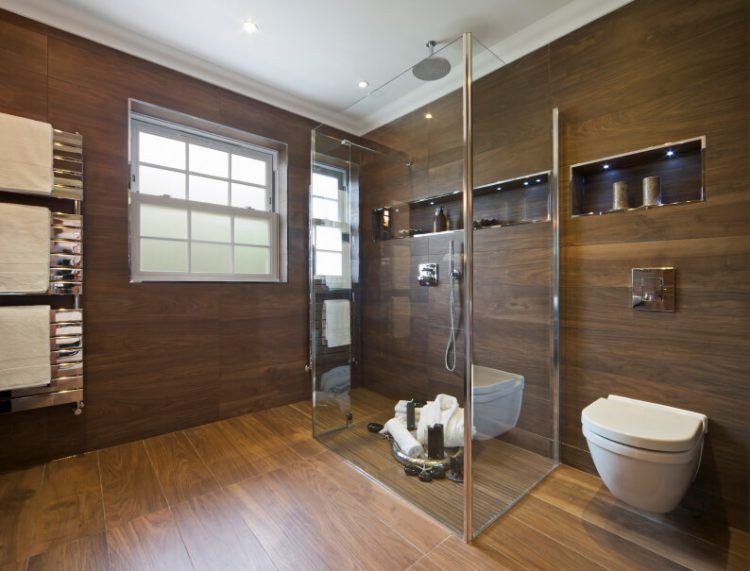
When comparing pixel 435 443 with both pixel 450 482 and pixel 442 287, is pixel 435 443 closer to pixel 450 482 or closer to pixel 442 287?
pixel 450 482

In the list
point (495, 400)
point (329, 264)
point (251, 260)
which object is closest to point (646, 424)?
point (495, 400)

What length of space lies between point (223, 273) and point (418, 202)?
1.50m

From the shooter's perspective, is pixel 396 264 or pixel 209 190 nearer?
pixel 396 264

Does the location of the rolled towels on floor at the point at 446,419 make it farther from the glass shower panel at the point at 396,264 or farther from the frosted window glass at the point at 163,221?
the frosted window glass at the point at 163,221

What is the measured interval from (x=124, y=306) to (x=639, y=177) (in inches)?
116

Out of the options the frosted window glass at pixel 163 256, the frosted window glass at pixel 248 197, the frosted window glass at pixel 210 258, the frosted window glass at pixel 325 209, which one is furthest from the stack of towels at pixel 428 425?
the frosted window glass at pixel 248 197

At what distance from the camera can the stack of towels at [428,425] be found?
1.74m

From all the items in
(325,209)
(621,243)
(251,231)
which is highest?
(325,209)

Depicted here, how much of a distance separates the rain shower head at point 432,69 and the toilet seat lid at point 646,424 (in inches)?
68.7

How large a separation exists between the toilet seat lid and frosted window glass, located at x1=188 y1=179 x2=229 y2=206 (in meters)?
2.62

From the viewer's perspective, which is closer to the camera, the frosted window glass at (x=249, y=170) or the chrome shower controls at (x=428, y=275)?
the chrome shower controls at (x=428, y=275)

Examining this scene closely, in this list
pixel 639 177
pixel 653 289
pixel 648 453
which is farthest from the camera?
pixel 639 177

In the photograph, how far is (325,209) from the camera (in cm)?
242

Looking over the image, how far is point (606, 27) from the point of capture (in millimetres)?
1734
